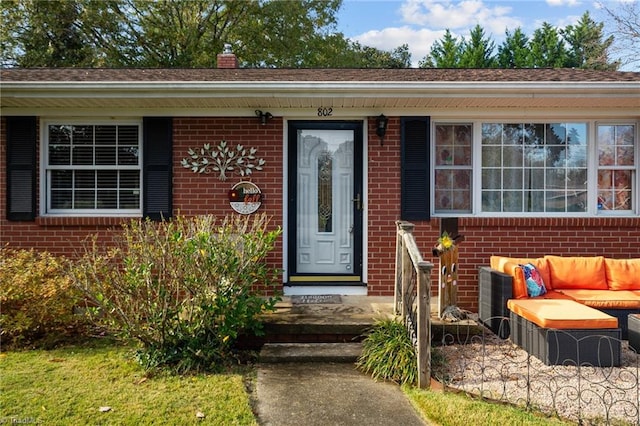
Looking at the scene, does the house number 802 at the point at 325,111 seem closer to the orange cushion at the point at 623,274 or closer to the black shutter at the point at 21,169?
the black shutter at the point at 21,169

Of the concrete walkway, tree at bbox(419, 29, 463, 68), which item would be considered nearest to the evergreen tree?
tree at bbox(419, 29, 463, 68)

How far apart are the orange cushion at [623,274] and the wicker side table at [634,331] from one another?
0.88m

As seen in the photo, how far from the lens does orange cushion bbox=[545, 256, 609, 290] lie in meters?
5.34

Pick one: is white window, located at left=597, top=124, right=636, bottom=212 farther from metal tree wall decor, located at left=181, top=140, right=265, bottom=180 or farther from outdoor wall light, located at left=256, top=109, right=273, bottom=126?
metal tree wall decor, located at left=181, top=140, right=265, bottom=180

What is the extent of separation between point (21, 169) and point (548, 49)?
102ft

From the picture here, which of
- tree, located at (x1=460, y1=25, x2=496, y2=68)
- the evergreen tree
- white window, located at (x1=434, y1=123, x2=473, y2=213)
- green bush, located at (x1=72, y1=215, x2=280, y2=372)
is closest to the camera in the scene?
green bush, located at (x1=72, y1=215, x2=280, y2=372)

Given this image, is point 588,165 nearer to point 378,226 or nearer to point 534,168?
point 534,168

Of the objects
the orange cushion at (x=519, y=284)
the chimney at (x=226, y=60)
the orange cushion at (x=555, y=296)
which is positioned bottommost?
the orange cushion at (x=555, y=296)

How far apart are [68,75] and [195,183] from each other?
2.36 m

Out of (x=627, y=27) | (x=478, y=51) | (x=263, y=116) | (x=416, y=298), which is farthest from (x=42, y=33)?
(x=478, y=51)

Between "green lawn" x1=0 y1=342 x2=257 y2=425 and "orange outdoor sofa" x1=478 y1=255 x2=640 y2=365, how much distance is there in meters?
2.81

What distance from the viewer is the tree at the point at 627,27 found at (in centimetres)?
1361

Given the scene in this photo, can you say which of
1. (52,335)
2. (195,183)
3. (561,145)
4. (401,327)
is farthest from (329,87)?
(52,335)

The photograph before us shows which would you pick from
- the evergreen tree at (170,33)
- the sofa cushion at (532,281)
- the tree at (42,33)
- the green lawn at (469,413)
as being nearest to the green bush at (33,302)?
the green lawn at (469,413)
